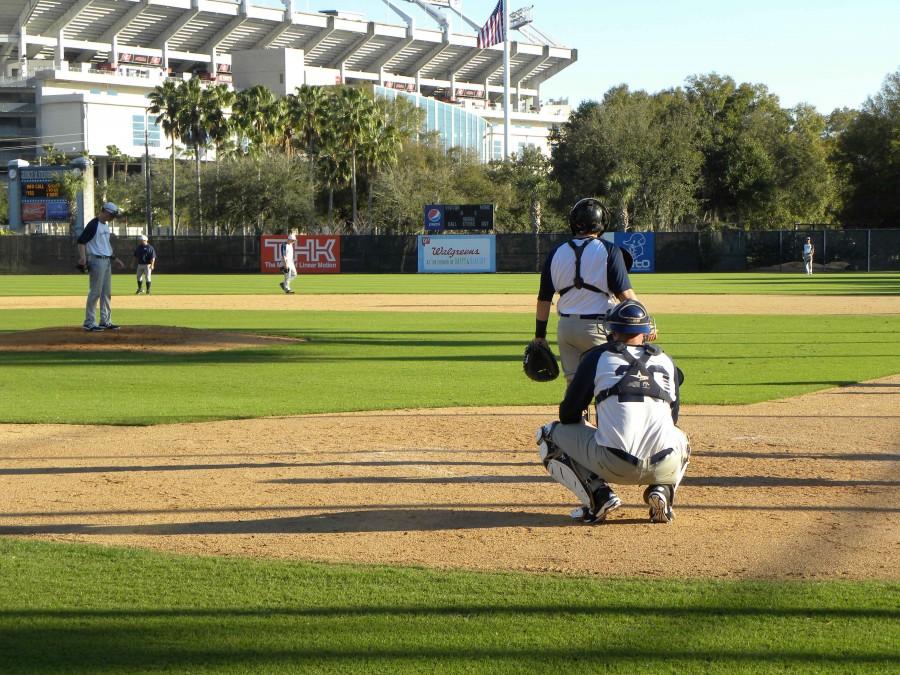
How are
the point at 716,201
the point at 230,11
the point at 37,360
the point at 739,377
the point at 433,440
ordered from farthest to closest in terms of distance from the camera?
1. the point at 230,11
2. the point at 716,201
3. the point at 37,360
4. the point at 739,377
5. the point at 433,440

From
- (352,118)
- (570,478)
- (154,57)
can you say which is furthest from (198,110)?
(570,478)

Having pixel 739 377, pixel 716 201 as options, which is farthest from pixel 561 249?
pixel 716 201

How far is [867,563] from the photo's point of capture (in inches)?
216

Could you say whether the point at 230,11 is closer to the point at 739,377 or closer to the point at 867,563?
the point at 739,377

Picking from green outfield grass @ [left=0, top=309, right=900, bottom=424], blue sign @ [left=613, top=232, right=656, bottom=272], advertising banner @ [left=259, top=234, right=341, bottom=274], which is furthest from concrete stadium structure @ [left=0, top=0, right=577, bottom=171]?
green outfield grass @ [left=0, top=309, right=900, bottom=424]

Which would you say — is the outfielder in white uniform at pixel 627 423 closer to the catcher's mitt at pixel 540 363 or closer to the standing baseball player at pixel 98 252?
the catcher's mitt at pixel 540 363

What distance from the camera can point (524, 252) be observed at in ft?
196

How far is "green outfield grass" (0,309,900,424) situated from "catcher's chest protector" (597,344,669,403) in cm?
546

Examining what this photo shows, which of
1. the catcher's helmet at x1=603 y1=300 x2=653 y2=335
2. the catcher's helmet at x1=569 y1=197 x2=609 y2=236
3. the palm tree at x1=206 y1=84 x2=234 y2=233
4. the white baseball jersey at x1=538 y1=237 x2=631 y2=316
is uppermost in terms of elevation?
the palm tree at x1=206 y1=84 x2=234 y2=233

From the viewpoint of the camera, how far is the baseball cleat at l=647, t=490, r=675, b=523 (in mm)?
6203

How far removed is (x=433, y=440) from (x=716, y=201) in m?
75.6

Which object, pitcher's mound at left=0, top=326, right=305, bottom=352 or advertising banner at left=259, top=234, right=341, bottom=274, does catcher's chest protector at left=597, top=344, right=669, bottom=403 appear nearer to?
pitcher's mound at left=0, top=326, right=305, bottom=352

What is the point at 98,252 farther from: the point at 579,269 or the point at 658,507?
the point at 658,507

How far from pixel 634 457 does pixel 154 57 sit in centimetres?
12187
